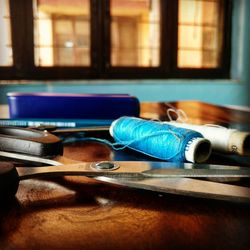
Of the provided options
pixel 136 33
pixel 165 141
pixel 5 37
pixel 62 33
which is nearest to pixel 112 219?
pixel 165 141

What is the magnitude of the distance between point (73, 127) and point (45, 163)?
0.95 ft

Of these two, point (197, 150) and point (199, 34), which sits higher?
point (199, 34)

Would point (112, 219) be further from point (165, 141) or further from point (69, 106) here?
point (69, 106)

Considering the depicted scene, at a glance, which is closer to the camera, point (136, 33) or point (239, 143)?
point (239, 143)

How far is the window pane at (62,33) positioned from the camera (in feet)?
9.46

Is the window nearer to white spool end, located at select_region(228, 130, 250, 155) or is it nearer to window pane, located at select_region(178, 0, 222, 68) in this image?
window pane, located at select_region(178, 0, 222, 68)

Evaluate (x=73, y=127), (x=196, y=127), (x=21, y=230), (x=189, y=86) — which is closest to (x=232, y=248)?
(x=21, y=230)

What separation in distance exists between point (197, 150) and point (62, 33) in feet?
8.99

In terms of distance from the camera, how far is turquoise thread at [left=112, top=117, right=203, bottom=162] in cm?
49

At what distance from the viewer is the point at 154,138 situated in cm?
53

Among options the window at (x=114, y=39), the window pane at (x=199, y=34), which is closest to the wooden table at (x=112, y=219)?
the window at (x=114, y=39)

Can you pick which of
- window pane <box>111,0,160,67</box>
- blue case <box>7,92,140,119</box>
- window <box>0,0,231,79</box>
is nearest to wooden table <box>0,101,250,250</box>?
blue case <box>7,92,140,119</box>

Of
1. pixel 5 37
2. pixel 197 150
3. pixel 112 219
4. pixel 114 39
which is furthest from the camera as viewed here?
pixel 114 39

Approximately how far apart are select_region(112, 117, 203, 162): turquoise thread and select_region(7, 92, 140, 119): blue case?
0.22 metres
